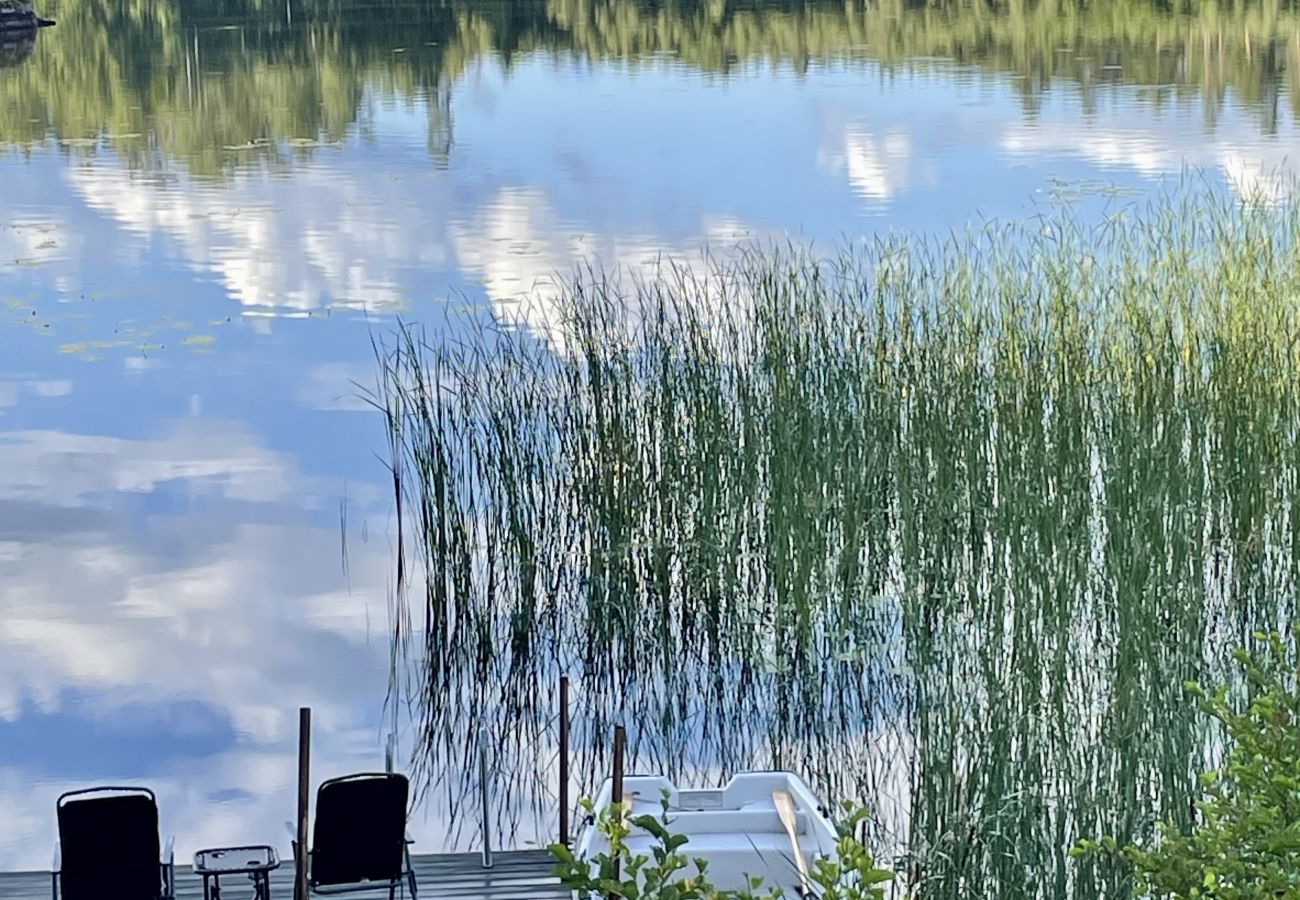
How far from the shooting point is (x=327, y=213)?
17.0m

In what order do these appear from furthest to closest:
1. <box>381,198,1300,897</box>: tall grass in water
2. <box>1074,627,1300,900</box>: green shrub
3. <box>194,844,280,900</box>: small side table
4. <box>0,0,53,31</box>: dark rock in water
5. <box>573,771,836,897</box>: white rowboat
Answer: <box>0,0,53,31</box>: dark rock in water < <box>381,198,1300,897</box>: tall grass in water < <box>573,771,836,897</box>: white rowboat < <box>194,844,280,900</box>: small side table < <box>1074,627,1300,900</box>: green shrub

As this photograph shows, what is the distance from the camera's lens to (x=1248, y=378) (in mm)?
7281

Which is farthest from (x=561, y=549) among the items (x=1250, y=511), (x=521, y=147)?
(x=521, y=147)

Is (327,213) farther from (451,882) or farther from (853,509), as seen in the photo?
(451,882)

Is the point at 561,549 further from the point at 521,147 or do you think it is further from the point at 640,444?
the point at 521,147

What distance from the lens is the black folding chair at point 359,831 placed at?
4824 millimetres

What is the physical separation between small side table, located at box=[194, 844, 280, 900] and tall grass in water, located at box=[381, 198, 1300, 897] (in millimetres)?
1564

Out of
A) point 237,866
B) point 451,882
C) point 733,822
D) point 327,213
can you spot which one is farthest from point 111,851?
point 327,213

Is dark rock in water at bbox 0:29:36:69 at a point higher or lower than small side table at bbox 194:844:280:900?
higher

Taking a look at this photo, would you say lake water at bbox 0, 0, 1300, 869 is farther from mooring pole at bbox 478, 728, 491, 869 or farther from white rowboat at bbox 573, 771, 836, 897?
white rowboat at bbox 573, 771, 836, 897

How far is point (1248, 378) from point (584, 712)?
2945 millimetres

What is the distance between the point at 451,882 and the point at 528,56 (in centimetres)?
2157

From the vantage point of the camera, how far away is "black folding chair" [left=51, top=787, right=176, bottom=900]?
4809 millimetres

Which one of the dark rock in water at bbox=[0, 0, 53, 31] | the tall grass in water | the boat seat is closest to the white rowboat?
the boat seat
